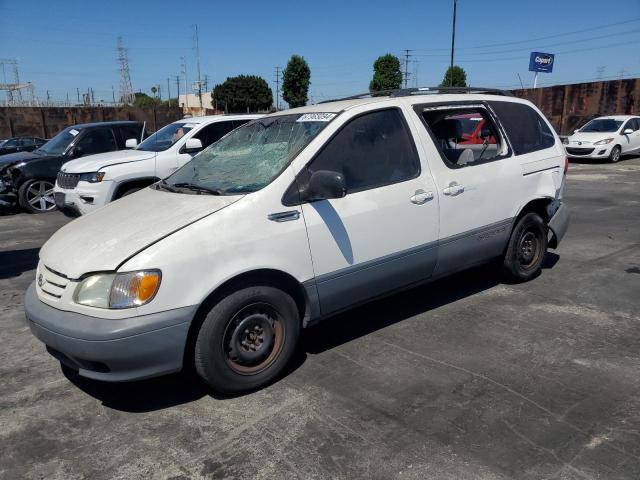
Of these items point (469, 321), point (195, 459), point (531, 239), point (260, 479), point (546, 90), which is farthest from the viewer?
point (546, 90)

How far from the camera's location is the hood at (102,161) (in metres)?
8.15

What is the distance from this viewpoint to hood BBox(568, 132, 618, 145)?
17734mm

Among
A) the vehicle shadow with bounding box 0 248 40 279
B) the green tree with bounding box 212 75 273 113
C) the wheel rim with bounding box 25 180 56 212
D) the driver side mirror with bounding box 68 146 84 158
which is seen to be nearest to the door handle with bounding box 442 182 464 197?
the vehicle shadow with bounding box 0 248 40 279

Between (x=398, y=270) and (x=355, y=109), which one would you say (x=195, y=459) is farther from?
(x=355, y=109)

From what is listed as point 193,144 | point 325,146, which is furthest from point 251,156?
point 193,144

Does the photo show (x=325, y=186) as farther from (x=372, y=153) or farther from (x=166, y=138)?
(x=166, y=138)

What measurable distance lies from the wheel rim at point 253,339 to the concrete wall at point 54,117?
2487cm

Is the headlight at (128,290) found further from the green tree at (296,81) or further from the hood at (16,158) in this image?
the green tree at (296,81)

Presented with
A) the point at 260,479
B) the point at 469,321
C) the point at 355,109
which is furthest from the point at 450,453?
the point at 355,109

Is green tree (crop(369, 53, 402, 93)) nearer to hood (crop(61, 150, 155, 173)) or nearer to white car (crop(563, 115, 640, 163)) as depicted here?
white car (crop(563, 115, 640, 163))

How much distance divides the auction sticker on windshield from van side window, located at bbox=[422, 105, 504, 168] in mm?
989

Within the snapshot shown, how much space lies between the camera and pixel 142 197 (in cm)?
403

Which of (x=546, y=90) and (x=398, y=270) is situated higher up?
(x=546, y=90)

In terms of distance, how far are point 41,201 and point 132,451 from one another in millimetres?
9266
